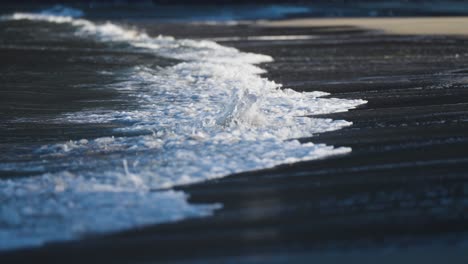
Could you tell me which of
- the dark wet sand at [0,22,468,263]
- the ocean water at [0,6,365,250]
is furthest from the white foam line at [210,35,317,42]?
the dark wet sand at [0,22,468,263]

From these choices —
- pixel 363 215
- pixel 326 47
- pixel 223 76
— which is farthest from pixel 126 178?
pixel 326 47

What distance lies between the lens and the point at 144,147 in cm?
816

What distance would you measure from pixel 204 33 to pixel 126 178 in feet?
77.3

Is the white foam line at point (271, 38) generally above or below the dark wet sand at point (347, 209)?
below

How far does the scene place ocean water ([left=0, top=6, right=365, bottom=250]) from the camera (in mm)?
5910

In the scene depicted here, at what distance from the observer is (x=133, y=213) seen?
5887mm

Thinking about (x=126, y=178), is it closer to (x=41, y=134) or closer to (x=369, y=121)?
(x=41, y=134)

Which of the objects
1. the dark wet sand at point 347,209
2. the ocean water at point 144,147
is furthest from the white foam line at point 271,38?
the dark wet sand at point 347,209

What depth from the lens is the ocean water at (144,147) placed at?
5.91 m

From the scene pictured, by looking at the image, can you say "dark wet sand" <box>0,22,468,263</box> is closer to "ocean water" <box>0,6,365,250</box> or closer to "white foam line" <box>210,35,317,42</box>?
"ocean water" <box>0,6,365,250</box>

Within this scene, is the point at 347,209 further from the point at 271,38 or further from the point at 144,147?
the point at 271,38

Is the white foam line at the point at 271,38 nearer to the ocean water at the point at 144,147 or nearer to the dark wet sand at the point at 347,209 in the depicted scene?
the ocean water at the point at 144,147

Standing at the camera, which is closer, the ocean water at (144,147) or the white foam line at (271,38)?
the ocean water at (144,147)

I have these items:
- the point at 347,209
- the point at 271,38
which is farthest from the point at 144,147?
the point at 271,38
